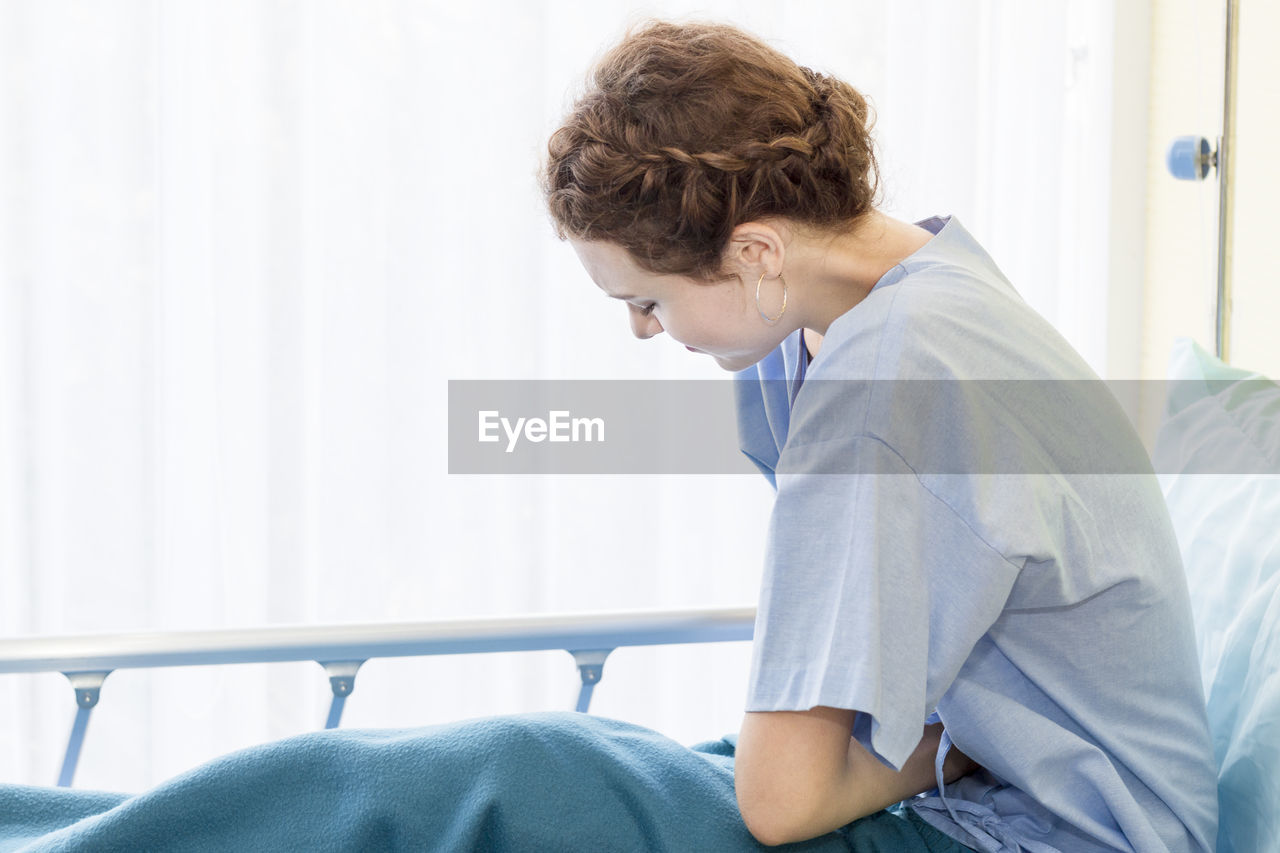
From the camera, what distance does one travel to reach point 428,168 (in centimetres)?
141

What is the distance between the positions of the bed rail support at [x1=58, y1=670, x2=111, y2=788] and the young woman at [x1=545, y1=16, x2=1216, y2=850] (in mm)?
574

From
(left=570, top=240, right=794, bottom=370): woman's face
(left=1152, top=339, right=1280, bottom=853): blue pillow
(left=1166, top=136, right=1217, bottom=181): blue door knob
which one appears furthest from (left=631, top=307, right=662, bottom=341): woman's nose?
(left=1166, top=136, right=1217, bottom=181): blue door knob

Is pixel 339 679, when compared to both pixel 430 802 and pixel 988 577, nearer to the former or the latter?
pixel 430 802

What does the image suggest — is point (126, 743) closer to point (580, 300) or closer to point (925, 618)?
point (580, 300)

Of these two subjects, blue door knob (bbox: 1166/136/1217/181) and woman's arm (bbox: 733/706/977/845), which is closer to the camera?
Answer: woman's arm (bbox: 733/706/977/845)

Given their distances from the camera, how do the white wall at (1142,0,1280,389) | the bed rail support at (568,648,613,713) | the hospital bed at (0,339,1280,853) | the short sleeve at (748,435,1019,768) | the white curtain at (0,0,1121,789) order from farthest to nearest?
the white curtain at (0,0,1121,789) < the white wall at (1142,0,1280,389) < the bed rail support at (568,648,613,713) < the hospital bed at (0,339,1280,853) < the short sleeve at (748,435,1019,768)

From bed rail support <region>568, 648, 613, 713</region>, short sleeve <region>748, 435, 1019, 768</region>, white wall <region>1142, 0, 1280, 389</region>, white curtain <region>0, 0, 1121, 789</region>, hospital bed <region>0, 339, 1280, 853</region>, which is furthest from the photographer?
white curtain <region>0, 0, 1121, 789</region>

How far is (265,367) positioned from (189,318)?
11 cm

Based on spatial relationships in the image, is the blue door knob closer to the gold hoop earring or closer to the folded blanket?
the gold hoop earring

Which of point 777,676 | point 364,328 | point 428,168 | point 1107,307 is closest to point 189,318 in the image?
point 364,328

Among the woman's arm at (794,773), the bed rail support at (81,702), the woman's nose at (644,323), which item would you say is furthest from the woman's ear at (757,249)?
the bed rail support at (81,702)

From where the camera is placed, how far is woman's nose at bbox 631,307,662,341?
0.90 metres

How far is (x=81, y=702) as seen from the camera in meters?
0.94

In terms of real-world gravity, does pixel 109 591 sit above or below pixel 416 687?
above
